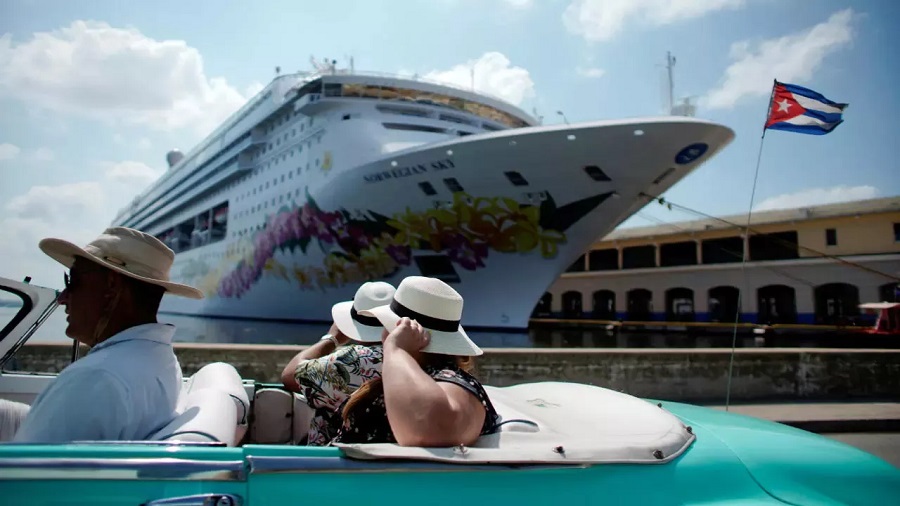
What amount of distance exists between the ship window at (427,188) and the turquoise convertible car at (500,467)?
15.1 meters

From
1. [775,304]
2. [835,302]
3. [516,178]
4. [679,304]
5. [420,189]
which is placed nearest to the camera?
[516,178]

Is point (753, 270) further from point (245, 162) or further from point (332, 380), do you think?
point (332, 380)

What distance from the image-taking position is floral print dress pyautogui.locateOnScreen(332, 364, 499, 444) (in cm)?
170

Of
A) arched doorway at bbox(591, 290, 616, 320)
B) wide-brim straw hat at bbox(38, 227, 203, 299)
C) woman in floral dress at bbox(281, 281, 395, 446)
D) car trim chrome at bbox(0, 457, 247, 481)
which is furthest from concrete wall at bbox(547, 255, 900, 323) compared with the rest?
car trim chrome at bbox(0, 457, 247, 481)

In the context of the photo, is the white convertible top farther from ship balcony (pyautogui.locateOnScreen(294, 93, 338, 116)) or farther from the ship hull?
ship balcony (pyautogui.locateOnScreen(294, 93, 338, 116))

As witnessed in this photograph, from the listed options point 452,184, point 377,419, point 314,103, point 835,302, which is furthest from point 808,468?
point 835,302

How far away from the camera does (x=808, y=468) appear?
182cm

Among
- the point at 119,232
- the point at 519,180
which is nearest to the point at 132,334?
the point at 119,232

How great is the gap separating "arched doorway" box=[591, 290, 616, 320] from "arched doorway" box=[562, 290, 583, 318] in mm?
1637

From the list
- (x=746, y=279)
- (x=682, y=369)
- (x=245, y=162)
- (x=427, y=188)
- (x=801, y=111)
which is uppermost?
(x=245, y=162)

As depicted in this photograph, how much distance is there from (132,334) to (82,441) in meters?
0.42

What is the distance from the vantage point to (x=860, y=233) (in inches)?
1053

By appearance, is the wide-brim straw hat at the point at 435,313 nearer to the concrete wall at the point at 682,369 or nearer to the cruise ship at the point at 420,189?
the concrete wall at the point at 682,369

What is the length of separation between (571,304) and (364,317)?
40433 mm
